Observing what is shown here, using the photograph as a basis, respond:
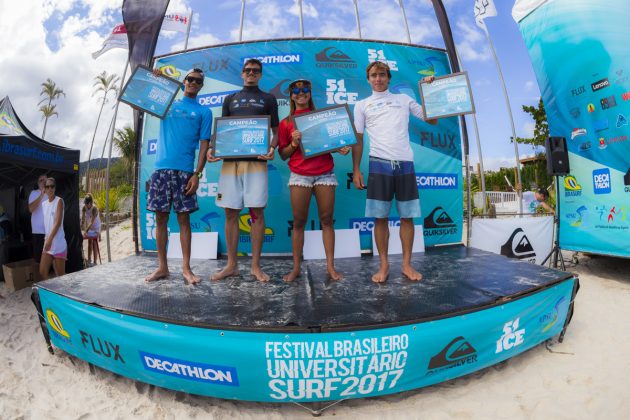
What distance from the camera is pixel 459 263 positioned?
3.21m

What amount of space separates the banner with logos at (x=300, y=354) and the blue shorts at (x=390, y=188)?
972mm

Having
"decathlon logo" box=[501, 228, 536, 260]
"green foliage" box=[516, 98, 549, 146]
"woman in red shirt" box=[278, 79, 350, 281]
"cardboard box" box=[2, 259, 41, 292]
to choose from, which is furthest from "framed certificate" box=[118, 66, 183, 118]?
"green foliage" box=[516, 98, 549, 146]

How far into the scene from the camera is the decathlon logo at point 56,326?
2318mm

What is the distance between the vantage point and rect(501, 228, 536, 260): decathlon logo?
4.80m

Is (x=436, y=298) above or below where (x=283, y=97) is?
below

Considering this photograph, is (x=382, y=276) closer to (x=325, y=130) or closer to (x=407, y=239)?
(x=407, y=239)

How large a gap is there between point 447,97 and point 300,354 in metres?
2.54

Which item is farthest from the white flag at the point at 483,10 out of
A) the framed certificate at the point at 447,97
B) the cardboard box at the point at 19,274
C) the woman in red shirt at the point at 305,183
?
the cardboard box at the point at 19,274

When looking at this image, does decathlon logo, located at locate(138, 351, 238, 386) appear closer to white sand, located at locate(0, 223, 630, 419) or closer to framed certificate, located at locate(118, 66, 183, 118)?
white sand, located at locate(0, 223, 630, 419)

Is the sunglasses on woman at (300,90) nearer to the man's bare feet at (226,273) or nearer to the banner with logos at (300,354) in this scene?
the man's bare feet at (226,273)

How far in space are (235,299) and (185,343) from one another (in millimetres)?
477

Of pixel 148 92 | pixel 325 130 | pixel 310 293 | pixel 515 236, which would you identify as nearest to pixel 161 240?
pixel 148 92

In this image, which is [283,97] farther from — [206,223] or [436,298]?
[436,298]

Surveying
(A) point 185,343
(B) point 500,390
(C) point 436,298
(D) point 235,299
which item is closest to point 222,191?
(D) point 235,299
